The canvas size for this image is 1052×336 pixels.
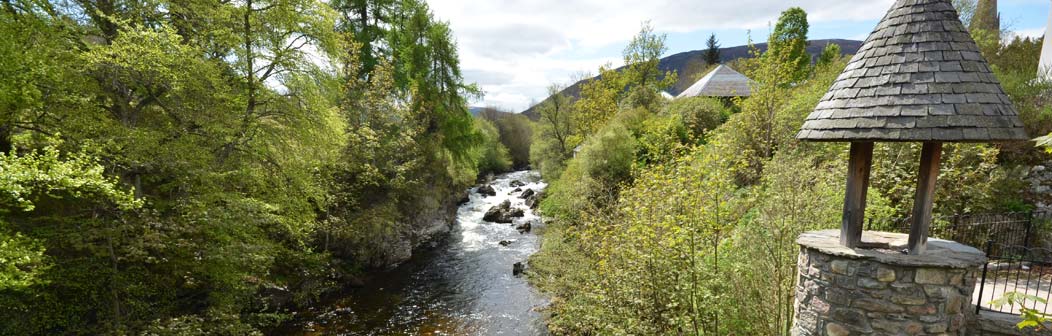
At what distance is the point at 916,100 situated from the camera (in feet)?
12.7

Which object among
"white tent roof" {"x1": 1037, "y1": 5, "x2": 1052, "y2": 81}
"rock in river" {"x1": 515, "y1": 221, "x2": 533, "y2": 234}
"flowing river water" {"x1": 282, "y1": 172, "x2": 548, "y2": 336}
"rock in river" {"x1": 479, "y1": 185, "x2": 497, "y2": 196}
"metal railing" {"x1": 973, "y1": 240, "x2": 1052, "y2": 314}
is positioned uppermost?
"white tent roof" {"x1": 1037, "y1": 5, "x2": 1052, "y2": 81}

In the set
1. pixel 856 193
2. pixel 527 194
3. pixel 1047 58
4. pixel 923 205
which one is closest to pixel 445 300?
pixel 856 193

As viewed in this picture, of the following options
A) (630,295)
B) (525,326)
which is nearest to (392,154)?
(525,326)

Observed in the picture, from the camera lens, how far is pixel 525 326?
10781 mm

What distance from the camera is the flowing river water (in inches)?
424

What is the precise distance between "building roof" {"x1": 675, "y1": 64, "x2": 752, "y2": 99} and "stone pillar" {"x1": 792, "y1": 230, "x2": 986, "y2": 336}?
63.3 ft

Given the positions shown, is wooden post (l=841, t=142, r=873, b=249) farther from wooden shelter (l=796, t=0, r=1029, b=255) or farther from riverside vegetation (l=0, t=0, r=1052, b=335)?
riverside vegetation (l=0, t=0, r=1052, b=335)

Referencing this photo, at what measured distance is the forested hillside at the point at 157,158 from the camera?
5.59 meters

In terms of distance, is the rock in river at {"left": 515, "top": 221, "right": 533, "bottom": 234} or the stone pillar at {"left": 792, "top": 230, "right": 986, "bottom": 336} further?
the rock in river at {"left": 515, "top": 221, "right": 533, "bottom": 234}

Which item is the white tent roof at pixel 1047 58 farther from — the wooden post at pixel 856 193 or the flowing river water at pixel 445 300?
the flowing river water at pixel 445 300

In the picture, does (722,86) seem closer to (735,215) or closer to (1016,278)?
(1016,278)

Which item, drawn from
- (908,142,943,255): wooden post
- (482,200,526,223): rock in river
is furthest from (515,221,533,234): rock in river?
(908,142,943,255): wooden post

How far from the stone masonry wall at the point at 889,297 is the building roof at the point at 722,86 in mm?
19383

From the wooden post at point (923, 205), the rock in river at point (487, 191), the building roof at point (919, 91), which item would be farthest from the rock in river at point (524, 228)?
the wooden post at point (923, 205)
